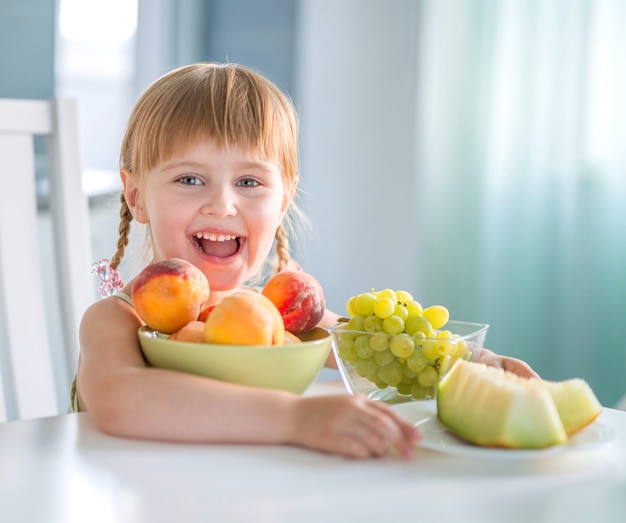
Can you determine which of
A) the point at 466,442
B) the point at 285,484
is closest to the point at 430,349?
the point at 466,442

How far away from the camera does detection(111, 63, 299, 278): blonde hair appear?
113 centimetres

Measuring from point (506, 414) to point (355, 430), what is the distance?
0.12 metres

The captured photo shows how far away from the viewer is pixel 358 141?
3275 mm

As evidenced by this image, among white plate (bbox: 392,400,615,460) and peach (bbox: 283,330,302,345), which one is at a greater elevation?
peach (bbox: 283,330,302,345)

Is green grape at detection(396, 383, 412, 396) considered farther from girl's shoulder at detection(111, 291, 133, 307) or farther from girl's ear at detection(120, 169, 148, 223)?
girl's ear at detection(120, 169, 148, 223)

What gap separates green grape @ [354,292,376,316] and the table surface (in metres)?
0.21

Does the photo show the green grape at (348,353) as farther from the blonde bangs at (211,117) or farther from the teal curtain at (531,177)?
the teal curtain at (531,177)

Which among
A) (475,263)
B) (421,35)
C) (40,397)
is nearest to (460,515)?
(40,397)

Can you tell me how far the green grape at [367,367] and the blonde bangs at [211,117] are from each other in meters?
0.40

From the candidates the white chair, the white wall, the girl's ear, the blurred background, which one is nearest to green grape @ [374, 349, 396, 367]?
the girl's ear

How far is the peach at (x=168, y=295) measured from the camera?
0.86 metres

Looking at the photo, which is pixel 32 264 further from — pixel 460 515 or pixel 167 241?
pixel 460 515

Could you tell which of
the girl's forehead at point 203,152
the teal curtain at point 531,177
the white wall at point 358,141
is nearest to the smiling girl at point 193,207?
the girl's forehead at point 203,152

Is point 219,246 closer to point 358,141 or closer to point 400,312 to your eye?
point 400,312
